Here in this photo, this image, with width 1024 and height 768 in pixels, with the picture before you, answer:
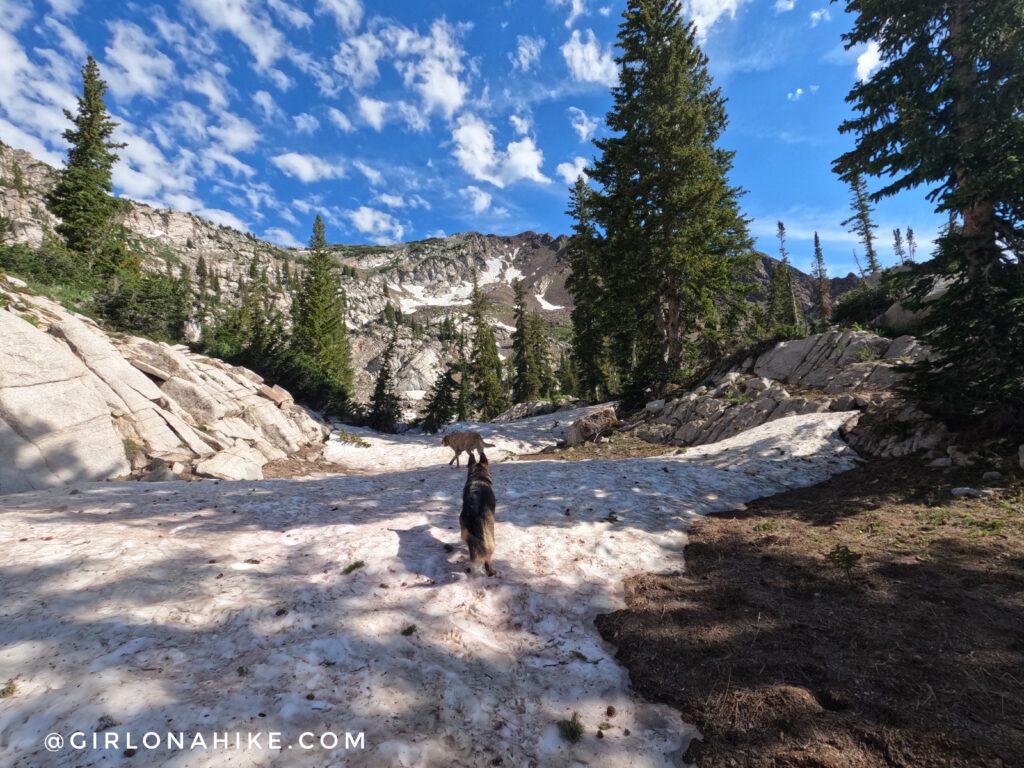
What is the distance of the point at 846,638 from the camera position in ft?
13.7

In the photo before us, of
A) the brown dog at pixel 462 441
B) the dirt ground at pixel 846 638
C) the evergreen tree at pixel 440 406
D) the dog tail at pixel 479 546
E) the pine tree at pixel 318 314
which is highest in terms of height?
the pine tree at pixel 318 314

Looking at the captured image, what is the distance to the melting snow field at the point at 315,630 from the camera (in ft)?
9.41

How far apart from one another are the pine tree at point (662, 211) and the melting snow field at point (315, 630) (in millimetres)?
17607

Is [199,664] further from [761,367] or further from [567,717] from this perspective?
[761,367]

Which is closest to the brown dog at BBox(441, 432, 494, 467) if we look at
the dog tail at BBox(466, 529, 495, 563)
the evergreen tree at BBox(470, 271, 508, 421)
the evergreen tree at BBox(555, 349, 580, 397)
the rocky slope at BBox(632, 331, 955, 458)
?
the rocky slope at BBox(632, 331, 955, 458)

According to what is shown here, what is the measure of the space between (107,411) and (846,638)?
15844 mm

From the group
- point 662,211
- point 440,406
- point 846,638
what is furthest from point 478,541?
point 440,406

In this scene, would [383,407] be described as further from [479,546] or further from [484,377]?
[479,546]

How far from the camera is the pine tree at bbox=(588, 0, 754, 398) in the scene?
21.9 m

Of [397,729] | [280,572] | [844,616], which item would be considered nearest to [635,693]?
[397,729]

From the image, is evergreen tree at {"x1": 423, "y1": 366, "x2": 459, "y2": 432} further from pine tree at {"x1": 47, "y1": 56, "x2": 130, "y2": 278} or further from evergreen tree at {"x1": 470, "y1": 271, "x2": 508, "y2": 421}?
pine tree at {"x1": 47, "y1": 56, "x2": 130, "y2": 278}

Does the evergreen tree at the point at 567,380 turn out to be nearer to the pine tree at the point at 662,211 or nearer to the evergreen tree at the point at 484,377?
the evergreen tree at the point at 484,377

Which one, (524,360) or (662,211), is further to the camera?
(524,360)

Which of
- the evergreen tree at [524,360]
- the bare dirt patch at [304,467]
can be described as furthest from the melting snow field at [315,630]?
the evergreen tree at [524,360]
